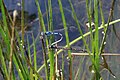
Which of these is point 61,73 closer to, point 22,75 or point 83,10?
point 22,75

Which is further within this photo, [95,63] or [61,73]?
[61,73]

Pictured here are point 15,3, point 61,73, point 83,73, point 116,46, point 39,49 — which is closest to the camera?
point 61,73

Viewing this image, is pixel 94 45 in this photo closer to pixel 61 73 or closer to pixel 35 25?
pixel 61 73

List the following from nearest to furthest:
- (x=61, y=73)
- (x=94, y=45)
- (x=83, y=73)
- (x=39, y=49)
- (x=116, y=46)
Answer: (x=94, y=45), (x=61, y=73), (x=83, y=73), (x=116, y=46), (x=39, y=49)

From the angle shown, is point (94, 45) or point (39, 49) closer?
point (94, 45)

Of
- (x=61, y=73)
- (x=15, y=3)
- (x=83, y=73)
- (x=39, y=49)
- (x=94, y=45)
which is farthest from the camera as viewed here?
(x=15, y=3)

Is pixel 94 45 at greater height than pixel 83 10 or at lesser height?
greater

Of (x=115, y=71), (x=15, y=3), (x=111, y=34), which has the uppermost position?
(x=15, y=3)

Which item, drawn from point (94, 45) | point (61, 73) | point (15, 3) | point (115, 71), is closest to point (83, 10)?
point (15, 3)

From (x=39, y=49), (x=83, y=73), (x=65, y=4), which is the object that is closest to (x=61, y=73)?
(x=83, y=73)
